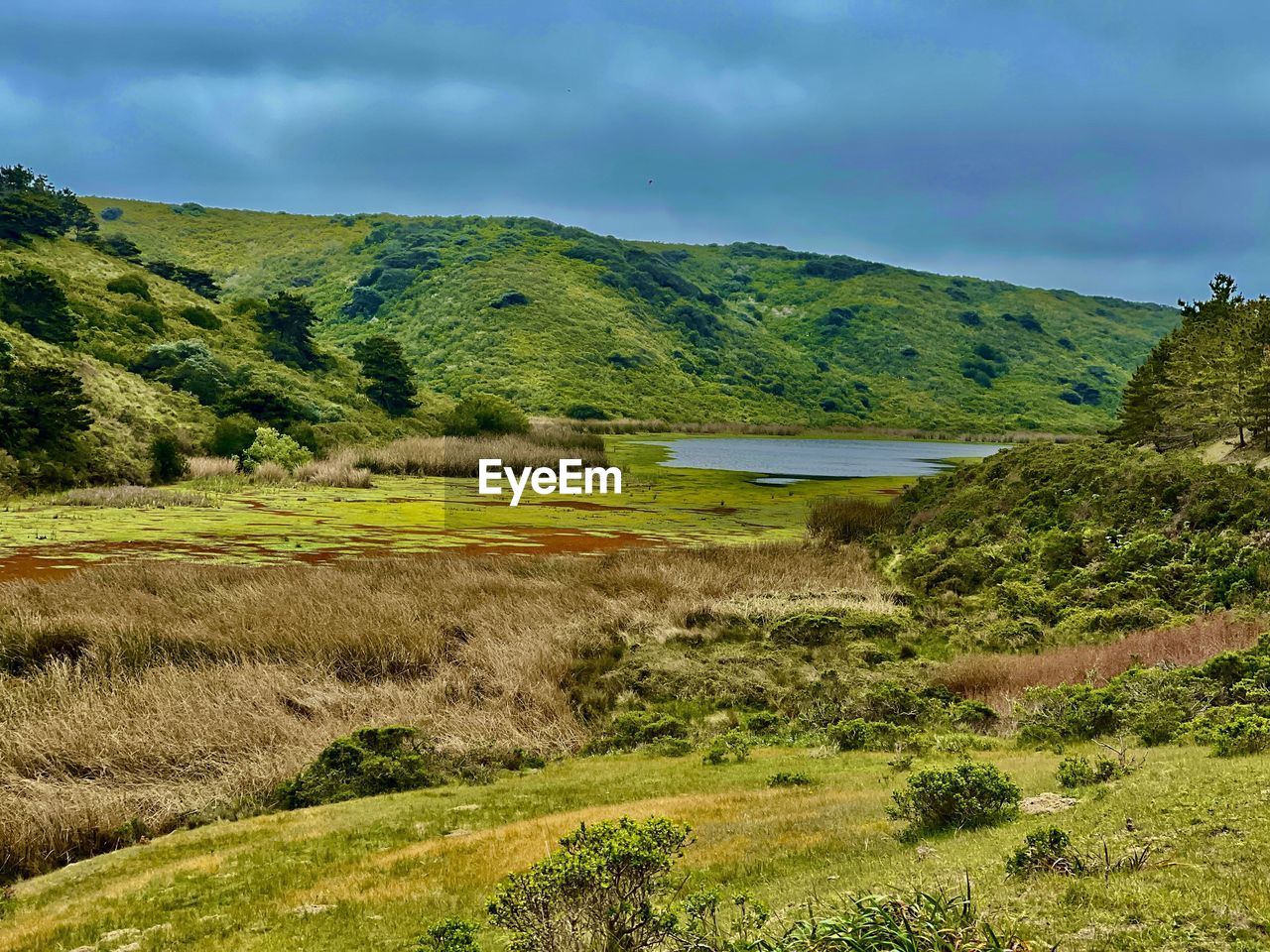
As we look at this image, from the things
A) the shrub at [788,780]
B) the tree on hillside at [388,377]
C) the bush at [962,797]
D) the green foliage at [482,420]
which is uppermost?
the tree on hillside at [388,377]

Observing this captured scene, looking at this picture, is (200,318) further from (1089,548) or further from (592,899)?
(592,899)

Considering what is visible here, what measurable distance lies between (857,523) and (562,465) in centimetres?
2680

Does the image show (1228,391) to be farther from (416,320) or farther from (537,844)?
(416,320)

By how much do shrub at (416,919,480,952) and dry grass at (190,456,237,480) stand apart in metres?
52.3

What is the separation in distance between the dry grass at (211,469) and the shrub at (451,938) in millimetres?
52295

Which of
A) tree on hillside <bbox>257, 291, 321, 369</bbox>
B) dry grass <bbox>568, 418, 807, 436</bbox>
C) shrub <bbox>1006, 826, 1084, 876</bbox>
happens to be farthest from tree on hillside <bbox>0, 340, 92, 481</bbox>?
dry grass <bbox>568, 418, 807, 436</bbox>

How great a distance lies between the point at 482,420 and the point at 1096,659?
2821 inches

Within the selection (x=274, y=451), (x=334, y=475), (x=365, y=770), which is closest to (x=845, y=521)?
(x=365, y=770)

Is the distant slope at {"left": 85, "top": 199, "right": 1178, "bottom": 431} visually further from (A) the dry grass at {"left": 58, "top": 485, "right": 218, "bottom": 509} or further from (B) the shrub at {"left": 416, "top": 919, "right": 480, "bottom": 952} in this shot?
(B) the shrub at {"left": 416, "top": 919, "right": 480, "bottom": 952}

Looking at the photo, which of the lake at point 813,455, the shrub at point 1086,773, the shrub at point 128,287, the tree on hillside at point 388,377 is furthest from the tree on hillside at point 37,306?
the shrub at point 1086,773

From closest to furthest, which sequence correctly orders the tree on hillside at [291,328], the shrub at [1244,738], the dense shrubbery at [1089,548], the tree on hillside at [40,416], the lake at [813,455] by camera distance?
the shrub at [1244,738] < the dense shrubbery at [1089,548] < the tree on hillside at [40,416] < the lake at [813,455] < the tree on hillside at [291,328]

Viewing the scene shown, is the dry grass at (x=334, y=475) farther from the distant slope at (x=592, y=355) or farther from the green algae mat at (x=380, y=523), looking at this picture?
the distant slope at (x=592, y=355)

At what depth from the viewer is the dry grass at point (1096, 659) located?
18453 millimetres

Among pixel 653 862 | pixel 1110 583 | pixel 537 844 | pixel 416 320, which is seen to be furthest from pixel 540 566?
pixel 416 320
